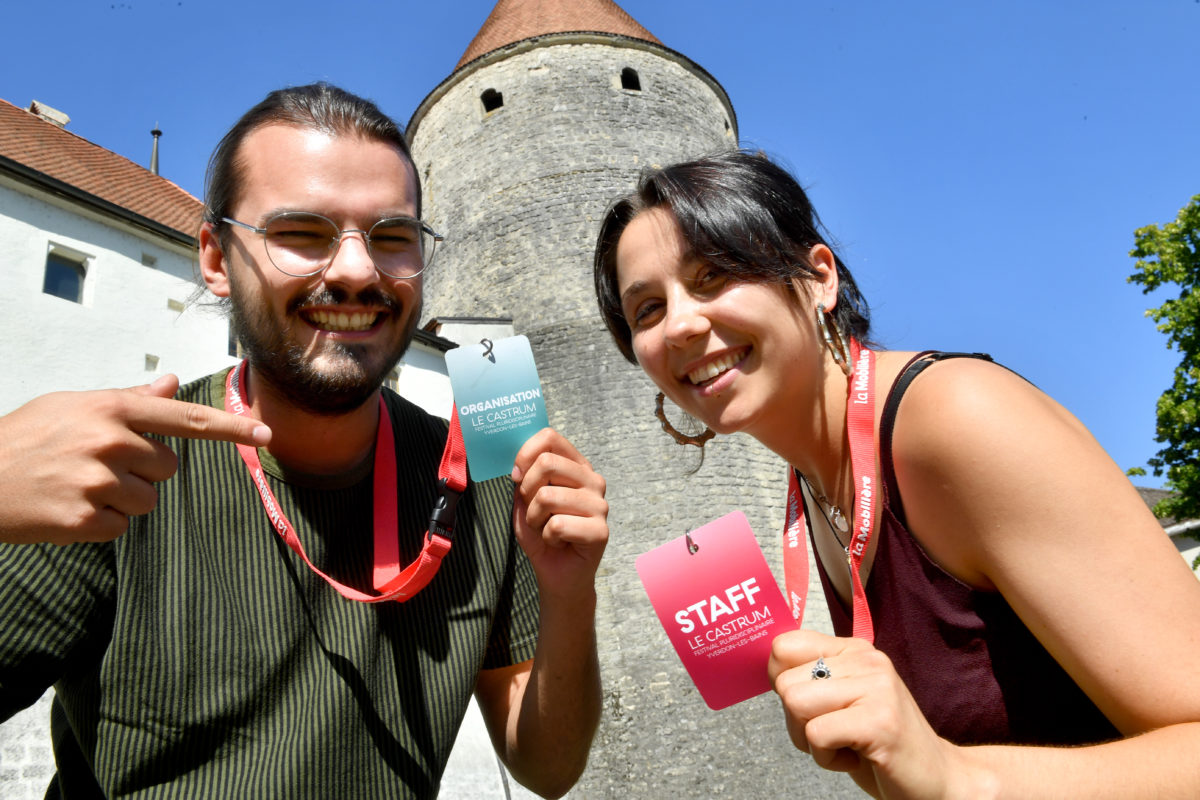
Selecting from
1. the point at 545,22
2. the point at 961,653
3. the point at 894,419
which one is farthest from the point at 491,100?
the point at 961,653

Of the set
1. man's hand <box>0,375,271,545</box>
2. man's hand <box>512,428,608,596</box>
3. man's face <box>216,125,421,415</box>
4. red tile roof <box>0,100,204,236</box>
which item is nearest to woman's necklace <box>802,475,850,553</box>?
man's hand <box>512,428,608,596</box>

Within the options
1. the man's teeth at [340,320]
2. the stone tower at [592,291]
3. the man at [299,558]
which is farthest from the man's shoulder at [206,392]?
the stone tower at [592,291]

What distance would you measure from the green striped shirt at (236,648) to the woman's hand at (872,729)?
3.28 feet

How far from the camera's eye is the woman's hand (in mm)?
1103

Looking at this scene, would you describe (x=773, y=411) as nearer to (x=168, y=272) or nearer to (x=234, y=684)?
(x=234, y=684)

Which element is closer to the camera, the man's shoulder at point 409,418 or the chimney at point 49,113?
the man's shoulder at point 409,418

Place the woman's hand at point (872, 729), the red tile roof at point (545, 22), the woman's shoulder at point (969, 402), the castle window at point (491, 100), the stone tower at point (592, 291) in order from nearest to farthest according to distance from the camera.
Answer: the woman's hand at point (872, 729) → the woman's shoulder at point (969, 402) → the stone tower at point (592, 291) → the castle window at point (491, 100) → the red tile roof at point (545, 22)

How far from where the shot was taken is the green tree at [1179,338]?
11375 mm

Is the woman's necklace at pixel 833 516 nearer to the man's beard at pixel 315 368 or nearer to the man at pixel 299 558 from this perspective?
the man at pixel 299 558

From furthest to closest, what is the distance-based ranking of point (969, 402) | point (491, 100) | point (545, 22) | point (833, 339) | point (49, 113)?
point (545, 22) → point (491, 100) → point (49, 113) → point (833, 339) → point (969, 402)

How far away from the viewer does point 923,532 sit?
4.99ft

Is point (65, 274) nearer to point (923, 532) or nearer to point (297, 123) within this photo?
point (297, 123)

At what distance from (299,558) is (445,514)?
375 mm

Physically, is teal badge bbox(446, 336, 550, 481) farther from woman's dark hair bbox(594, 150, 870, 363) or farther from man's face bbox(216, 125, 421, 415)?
woman's dark hair bbox(594, 150, 870, 363)
